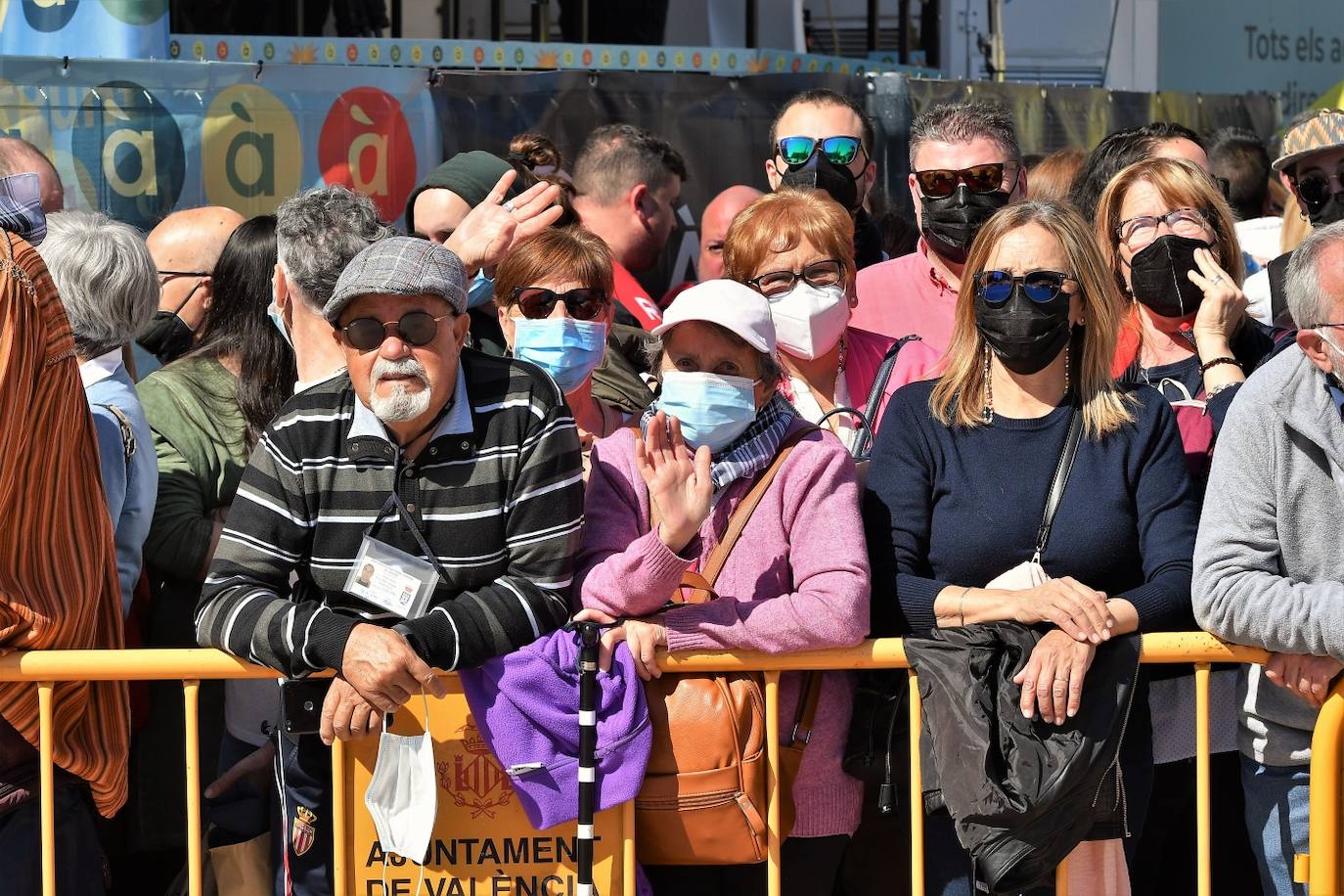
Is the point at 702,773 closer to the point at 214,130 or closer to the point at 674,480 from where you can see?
the point at 674,480

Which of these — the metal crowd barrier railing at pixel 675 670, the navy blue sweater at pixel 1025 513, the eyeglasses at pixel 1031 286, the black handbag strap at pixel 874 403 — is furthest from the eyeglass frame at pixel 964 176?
the metal crowd barrier railing at pixel 675 670

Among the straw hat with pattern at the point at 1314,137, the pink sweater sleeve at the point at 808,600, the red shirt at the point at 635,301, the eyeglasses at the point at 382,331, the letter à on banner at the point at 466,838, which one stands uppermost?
the straw hat with pattern at the point at 1314,137

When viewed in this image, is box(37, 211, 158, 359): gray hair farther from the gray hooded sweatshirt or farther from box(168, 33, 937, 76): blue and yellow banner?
box(168, 33, 937, 76): blue and yellow banner

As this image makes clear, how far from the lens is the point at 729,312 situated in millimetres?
3420

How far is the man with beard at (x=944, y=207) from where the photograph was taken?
4.49m

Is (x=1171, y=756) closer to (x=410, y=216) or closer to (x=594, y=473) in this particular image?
(x=594, y=473)

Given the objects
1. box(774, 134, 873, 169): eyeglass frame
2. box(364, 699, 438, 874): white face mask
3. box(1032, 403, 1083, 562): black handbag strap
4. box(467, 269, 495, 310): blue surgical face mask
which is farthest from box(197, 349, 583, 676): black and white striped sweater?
box(774, 134, 873, 169): eyeglass frame

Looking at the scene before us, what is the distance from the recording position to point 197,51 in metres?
8.37

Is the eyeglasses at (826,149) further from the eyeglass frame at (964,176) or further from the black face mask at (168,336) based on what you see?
the black face mask at (168,336)

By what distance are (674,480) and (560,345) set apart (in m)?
0.93

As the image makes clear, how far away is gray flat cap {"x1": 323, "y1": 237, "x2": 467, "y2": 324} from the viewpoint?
3.16 meters

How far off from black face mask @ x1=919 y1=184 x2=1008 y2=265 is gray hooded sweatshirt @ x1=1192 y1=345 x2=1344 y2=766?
127 centimetres

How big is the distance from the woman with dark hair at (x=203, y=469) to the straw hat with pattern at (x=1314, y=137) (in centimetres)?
291

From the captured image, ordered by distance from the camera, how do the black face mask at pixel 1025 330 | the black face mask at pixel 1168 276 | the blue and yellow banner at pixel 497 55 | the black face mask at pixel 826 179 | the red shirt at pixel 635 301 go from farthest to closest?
1. the blue and yellow banner at pixel 497 55
2. the red shirt at pixel 635 301
3. the black face mask at pixel 826 179
4. the black face mask at pixel 1168 276
5. the black face mask at pixel 1025 330
